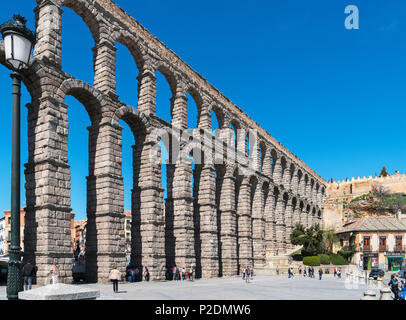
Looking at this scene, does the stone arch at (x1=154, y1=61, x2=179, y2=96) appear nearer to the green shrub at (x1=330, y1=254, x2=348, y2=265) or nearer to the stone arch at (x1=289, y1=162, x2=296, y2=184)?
the green shrub at (x1=330, y1=254, x2=348, y2=265)

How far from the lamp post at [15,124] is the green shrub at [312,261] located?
40287mm

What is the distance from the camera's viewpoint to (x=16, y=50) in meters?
6.79

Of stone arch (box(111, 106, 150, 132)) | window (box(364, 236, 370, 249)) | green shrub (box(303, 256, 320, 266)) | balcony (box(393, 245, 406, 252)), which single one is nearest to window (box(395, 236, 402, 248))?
balcony (box(393, 245, 406, 252))

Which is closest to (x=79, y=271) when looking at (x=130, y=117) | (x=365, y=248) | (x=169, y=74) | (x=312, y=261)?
(x=130, y=117)

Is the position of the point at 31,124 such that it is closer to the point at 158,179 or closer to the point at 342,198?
the point at 158,179

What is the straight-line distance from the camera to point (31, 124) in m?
21.3

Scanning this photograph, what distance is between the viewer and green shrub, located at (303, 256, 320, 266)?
43.5m

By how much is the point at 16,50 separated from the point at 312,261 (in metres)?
41.2

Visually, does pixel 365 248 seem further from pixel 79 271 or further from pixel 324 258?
pixel 79 271

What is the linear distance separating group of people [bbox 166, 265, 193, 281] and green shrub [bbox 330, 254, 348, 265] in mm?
22204

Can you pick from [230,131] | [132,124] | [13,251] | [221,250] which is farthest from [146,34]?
[13,251]

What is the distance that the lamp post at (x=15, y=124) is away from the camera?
254 inches

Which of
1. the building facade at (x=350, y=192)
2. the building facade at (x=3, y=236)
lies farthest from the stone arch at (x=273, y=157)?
the building facade at (x=3, y=236)

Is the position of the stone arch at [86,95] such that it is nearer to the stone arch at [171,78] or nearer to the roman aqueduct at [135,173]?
the roman aqueduct at [135,173]
